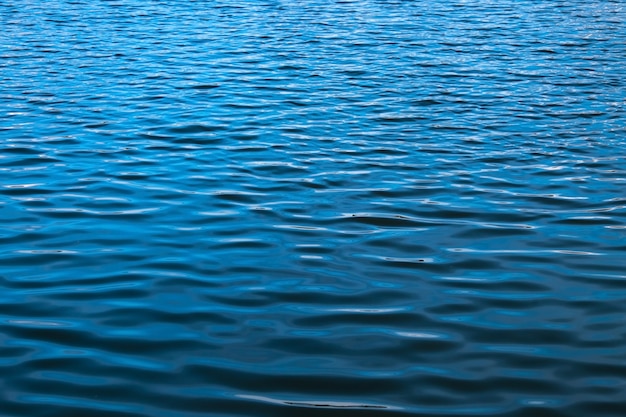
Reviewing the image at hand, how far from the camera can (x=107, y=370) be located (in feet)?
19.5

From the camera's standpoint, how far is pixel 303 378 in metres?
5.88

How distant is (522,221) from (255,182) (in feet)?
10.1

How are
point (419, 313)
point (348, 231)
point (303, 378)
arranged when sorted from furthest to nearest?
point (348, 231), point (419, 313), point (303, 378)

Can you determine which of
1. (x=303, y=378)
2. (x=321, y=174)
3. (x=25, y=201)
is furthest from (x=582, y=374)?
(x=25, y=201)

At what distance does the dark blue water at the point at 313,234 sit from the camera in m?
5.86

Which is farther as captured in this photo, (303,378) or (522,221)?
(522,221)

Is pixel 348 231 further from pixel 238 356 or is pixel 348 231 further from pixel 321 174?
pixel 238 356

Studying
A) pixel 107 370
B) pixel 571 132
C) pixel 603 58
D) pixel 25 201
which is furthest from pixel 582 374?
pixel 603 58

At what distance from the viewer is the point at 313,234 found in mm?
8648

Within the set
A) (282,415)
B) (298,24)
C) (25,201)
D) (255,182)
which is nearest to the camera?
(282,415)

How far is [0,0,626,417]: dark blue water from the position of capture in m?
5.86

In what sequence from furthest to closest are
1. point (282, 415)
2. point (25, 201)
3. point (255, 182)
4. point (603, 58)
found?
point (603, 58)
point (255, 182)
point (25, 201)
point (282, 415)

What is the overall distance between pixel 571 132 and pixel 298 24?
422 inches

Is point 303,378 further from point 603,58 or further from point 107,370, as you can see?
point 603,58
